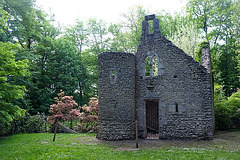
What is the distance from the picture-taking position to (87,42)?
2858 cm

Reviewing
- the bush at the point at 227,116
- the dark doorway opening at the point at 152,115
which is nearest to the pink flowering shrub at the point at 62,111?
the dark doorway opening at the point at 152,115

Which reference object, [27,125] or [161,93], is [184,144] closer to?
[161,93]

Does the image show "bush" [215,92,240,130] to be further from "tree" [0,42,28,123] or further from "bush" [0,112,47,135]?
"tree" [0,42,28,123]

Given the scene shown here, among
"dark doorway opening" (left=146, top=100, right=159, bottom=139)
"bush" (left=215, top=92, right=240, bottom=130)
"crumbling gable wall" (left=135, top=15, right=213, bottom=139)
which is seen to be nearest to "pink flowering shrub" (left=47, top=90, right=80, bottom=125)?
"dark doorway opening" (left=146, top=100, right=159, bottom=139)

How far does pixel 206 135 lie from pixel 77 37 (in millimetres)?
22035

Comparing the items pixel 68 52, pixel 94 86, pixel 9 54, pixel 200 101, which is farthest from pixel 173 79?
pixel 94 86

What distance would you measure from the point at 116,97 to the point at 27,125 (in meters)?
7.87

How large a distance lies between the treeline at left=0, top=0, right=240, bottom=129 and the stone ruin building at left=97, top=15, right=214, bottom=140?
5.85 meters

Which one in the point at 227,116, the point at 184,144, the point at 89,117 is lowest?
the point at 184,144

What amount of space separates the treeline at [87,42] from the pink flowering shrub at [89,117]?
200 inches

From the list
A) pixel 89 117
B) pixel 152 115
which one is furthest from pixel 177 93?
pixel 89 117

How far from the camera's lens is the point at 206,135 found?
35.9ft

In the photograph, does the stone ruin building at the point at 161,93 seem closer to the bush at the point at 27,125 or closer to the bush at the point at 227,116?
the bush at the point at 227,116

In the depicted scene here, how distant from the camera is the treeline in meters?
17.9
